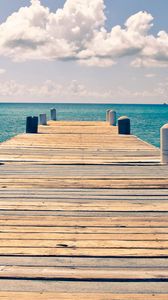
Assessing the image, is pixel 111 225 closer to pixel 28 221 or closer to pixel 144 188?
pixel 28 221

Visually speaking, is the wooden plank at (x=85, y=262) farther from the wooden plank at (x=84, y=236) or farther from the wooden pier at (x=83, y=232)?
the wooden plank at (x=84, y=236)

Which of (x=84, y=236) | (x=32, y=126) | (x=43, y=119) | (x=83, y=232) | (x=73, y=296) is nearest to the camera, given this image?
(x=73, y=296)

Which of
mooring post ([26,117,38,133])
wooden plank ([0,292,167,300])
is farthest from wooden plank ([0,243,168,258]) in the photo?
mooring post ([26,117,38,133])

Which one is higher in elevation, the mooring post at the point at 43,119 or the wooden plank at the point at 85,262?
the mooring post at the point at 43,119

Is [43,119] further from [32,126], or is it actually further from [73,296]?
[73,296]

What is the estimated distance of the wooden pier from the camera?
12.1ft

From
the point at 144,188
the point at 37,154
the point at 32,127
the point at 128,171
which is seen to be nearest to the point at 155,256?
the point at 144,188

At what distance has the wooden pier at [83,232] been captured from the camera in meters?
3.68

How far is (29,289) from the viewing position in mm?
3594

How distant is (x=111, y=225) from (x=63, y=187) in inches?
92.2

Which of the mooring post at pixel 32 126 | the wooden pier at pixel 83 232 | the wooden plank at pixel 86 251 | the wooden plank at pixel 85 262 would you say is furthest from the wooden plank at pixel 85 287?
the mooring post at pixel 32 126

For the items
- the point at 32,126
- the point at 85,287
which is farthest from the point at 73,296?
the point at 32,126

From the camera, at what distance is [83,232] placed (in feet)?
16.4

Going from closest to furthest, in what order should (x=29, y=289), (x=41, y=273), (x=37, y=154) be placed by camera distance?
(x=29, y=289) → (x=41, y=273) → (x=37, y=154)
